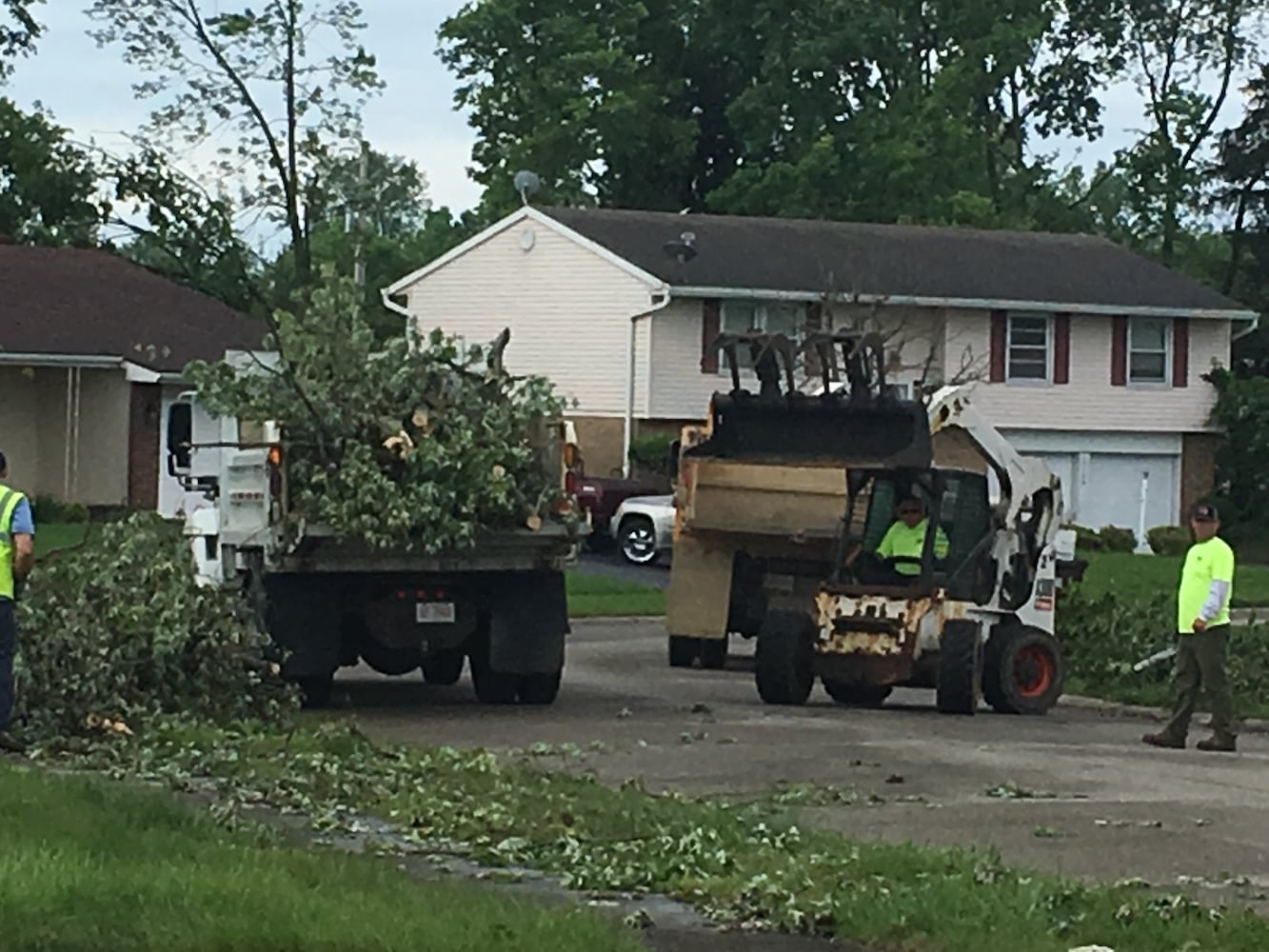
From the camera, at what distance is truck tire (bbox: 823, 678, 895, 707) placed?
814 inches

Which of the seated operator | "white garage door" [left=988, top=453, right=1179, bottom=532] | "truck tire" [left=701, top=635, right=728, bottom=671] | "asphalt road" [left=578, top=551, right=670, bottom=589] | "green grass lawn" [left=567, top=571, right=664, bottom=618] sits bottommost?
"truck tire" [left=701, top=635, right=728, bottom=671]

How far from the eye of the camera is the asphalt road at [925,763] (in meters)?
12.6

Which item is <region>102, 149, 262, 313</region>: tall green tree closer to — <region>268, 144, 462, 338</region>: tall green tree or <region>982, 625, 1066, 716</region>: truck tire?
<region>268, 144, 462, 338</region>: tall green tree

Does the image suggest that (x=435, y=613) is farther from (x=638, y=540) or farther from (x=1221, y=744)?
(x=638, y=540)

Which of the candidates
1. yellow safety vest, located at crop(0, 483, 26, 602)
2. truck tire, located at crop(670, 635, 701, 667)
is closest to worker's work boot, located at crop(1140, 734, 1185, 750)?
truck tire, located at crop(670, 635, 701, 667)

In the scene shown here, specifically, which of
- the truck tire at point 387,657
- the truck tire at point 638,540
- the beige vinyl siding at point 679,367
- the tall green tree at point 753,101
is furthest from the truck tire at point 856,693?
the tall green tree at point 753,101

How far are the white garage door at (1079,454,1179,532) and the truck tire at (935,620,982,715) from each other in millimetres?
32102

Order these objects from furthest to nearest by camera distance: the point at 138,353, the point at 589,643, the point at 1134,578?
the point at 138,353 → the point at 1134,578 → the point at 589,643

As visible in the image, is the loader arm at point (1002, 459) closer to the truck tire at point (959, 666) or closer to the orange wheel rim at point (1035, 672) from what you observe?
the orange wheel rim at point (1035, 672)

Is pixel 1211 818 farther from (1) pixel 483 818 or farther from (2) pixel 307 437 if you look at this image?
(2) pixel 307 437

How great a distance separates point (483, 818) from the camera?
41.5 ft

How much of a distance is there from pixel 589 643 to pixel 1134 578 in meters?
13.0

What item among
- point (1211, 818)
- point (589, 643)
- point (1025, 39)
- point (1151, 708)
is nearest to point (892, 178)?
point (1025, 39)

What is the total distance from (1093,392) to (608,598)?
811 inches
